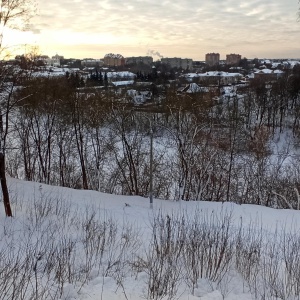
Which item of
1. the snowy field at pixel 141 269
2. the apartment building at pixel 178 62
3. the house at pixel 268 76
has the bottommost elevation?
the snowy field at pixel 141 269

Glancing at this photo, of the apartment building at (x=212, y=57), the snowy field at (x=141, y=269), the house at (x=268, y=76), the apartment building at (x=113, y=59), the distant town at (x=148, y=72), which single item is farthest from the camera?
the apartment building at (x=212, y=57)

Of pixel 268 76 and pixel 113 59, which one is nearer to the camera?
pixel 268 76

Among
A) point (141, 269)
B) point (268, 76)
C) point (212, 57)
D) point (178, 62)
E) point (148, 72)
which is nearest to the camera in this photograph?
point (141, 269)

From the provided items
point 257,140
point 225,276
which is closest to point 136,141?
point 257,140

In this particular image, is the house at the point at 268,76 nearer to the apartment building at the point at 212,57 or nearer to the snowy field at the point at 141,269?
the snowy field at the point at 141,269

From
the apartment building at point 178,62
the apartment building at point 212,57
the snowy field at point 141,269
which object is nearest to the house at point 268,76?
the apartment building at point 178,62

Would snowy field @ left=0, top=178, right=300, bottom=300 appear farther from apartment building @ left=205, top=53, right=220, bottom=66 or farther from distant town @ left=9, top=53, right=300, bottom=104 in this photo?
apartment building @ left=205, top=53, right=220, bottom=66

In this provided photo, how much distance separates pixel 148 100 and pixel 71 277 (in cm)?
2648

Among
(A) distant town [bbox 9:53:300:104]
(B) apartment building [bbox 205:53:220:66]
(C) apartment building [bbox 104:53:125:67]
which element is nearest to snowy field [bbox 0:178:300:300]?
(A) distant town [bbox 9:53:300:104]

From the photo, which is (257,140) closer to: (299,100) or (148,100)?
(148,100)

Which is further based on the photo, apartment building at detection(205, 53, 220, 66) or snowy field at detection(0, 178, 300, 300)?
apartment building at detection(205, 53, 220, 66)

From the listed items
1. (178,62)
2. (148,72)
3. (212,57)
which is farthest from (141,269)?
(212,57)

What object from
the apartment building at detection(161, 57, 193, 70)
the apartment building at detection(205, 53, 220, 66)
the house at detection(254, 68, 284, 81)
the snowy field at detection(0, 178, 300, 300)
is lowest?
the snowy field at detection(0, 178, 300, 300)

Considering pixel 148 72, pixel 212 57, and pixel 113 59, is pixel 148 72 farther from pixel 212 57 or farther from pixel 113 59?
pixel 212 57
